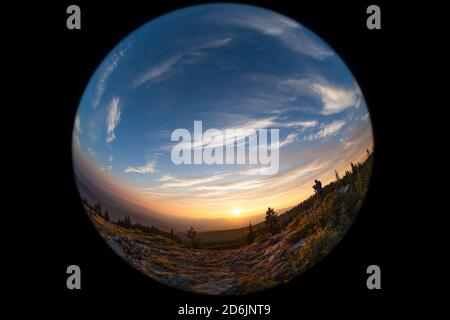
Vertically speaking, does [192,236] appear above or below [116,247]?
above

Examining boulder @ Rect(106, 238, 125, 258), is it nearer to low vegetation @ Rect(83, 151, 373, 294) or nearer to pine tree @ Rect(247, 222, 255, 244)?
low vegetation @ Rect(83, 151, 373, 294)

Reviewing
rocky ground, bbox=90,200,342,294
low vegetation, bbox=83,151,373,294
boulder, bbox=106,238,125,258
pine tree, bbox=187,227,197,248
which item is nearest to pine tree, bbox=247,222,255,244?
low vegetation, bbox=83,151,373,294

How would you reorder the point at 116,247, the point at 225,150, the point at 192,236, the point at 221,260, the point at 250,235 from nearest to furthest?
the point at 225,150
the point at 250,235
the point at 192,236
the point at 221,260
the point at 116,247

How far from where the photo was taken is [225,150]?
44.2 feet

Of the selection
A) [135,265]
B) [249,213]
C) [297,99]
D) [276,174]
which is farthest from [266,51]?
[135,265]

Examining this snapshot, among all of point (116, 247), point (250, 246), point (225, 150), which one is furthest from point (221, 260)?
point (116, 247)

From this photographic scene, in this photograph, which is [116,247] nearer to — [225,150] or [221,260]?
[221,260]

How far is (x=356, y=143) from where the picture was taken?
48.3 ft

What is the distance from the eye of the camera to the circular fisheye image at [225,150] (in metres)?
13.6

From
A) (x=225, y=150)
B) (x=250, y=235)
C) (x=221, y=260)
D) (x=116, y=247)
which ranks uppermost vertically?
(x=225, y=150)

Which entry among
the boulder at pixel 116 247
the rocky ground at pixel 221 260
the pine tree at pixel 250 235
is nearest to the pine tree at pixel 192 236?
the rocky ground at pixel 221 260

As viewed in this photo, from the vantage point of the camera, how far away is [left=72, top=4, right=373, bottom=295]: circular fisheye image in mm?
13562

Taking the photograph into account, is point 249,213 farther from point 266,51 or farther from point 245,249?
point 266,51

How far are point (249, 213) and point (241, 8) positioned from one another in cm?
746
